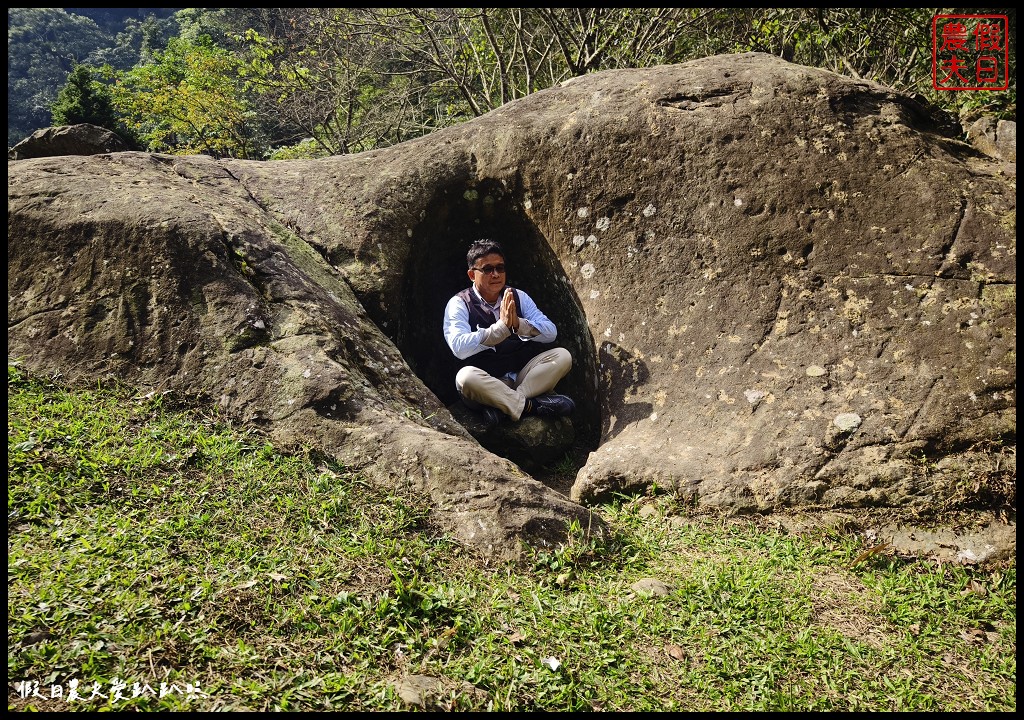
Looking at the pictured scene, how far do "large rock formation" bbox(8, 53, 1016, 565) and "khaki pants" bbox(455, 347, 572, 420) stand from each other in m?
0.32

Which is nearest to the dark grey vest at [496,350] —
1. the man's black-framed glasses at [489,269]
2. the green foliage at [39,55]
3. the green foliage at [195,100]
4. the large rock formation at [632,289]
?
the man's black-framed glasses at [489,269]

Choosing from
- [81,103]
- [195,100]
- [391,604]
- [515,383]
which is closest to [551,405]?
[515,383]

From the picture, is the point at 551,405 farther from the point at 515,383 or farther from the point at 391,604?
the point at 391,604

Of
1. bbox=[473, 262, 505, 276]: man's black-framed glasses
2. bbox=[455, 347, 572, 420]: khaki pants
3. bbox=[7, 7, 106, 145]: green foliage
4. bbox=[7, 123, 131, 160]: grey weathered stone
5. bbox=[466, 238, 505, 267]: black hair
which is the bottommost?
bbox=[455, 347, 572, 420]: khaki pants

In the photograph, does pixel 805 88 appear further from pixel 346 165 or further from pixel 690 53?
pixel 690 53

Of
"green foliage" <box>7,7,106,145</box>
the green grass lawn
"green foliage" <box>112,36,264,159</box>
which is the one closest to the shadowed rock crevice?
the green grass lawn

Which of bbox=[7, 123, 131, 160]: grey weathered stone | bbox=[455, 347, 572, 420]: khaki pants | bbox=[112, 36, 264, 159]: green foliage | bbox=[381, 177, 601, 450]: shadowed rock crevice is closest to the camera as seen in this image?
bbox=[455, 347, 572, 420]: khaki pants

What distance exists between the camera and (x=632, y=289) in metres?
5.66

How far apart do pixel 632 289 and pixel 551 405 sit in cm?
111

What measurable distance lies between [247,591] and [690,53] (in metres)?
12.0

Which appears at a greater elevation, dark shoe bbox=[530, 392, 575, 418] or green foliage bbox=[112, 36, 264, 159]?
green foliage bbox=[112, 36, 264, 159]

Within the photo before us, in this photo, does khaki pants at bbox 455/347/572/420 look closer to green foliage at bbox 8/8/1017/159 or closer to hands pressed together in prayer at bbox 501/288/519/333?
hands pressed together in prayer at bbox 501/288/519/333

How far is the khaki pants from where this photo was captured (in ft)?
18.2

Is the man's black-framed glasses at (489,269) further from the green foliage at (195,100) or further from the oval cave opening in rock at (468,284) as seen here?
the green foliage at (195,100)
